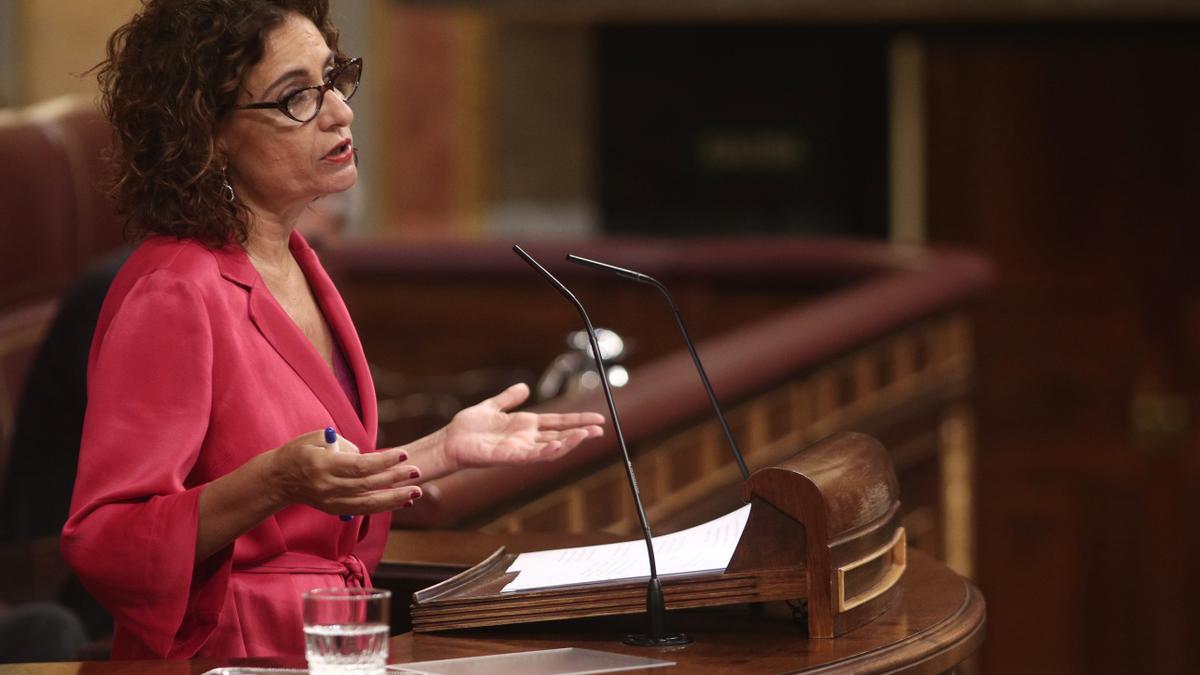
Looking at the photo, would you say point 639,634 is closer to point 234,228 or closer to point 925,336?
point 234,228

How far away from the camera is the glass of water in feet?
4.85

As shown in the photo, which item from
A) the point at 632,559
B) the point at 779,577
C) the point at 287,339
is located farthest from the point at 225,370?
the point at 779,577

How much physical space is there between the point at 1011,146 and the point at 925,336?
2494 mm

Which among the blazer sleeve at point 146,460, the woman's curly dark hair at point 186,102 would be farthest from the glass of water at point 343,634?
the woman's curly dark hair at point 186,102

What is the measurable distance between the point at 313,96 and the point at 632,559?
0.58m

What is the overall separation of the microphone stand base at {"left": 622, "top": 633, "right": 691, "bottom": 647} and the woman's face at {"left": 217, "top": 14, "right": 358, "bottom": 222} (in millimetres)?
546

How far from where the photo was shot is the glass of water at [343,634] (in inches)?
58.2

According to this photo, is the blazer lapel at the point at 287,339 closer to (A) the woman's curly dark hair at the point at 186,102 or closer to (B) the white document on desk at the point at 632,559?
(A) the woman's curly dark hair at the point at 186,102

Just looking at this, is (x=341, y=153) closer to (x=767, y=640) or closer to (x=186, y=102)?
(x=186, y=102)

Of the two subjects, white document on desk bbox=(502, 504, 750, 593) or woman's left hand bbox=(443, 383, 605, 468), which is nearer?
white document on desk bbox=(502, 504, 750, 593)

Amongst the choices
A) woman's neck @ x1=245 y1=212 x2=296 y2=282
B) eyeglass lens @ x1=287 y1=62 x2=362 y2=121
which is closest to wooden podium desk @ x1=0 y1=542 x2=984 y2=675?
woman's neck @ x1=245 y1=212 x2=296 y2=282

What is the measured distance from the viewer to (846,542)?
169 centimetres

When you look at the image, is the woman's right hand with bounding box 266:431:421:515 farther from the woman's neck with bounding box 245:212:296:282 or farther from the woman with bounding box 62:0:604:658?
the woman's neck with bounding box 245:212:296:282

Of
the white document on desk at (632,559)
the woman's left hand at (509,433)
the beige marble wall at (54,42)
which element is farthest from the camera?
the beige marble wall at (54,42)
